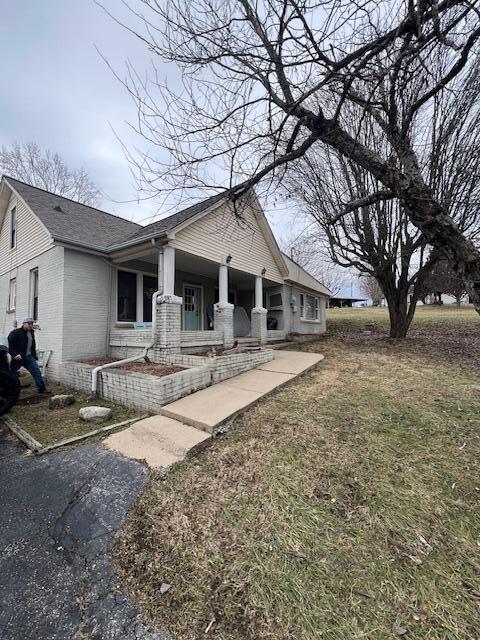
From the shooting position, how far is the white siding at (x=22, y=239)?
840 centimetres

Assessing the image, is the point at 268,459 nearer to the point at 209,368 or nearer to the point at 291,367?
the point at 209,368

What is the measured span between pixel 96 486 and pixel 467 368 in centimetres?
819

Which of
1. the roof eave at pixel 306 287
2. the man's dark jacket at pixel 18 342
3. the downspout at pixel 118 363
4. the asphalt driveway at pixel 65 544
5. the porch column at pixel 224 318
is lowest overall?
the asphalt driveway at pixel 65 544

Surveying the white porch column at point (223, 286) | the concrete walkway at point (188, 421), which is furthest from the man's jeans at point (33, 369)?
the white porch column at point (223, 286)

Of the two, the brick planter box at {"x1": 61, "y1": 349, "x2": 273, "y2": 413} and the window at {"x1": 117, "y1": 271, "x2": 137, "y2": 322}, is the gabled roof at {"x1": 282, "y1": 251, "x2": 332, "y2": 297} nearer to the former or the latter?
the window at {"x1": 117, "y1": 271, "x2": 137, "y2": 322}

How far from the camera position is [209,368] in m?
6.01

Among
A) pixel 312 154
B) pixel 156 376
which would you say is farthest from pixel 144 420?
pixel 312 154

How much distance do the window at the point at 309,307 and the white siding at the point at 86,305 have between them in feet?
31.7

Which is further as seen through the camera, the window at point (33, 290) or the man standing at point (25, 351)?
the window at point (33, 290)

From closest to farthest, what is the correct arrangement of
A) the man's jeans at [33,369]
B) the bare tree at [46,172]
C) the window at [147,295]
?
the man's jeans at [33,369] < the window at [147,295] < the bare tree at [46,172]

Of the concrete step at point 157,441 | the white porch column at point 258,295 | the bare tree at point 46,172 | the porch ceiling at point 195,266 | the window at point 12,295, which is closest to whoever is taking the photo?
the concrete step at point 157,441

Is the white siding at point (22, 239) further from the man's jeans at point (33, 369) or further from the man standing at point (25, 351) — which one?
the man's jeans at point (33, 369)

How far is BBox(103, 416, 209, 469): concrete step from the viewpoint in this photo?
350 cm

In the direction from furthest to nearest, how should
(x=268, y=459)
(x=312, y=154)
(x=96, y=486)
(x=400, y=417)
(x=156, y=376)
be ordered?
(x=312, y=154)
(x=156, y=376)
(x=400, y=417)
(x=268, y=459)
(x=96, y=486)
